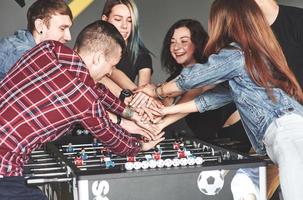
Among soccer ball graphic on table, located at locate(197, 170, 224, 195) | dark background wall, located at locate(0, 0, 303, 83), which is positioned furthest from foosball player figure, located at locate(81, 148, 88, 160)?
dark background wall, located at locate(0, 0, 303, 83)

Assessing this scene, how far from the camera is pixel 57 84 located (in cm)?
208

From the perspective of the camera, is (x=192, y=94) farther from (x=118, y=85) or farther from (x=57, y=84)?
(x=57, y=84)

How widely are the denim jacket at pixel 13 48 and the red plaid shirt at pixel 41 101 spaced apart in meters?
0.76

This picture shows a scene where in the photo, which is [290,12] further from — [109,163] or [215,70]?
[109,163]

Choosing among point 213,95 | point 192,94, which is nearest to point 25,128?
point 213,95

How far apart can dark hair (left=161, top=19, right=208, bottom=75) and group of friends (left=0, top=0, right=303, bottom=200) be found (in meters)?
0.29

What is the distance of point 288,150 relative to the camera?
2240 mm

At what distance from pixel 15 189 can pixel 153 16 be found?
119 inches

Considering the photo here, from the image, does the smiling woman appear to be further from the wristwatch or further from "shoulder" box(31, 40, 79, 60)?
"shoulder" box(31, 40, 79, 60)

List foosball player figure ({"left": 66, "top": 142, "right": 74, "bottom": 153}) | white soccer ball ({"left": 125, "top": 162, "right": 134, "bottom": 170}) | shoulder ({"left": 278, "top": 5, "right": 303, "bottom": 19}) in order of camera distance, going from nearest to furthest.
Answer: white soccer ball ({"left": 125, "top": 162, "right": 134, "bottom": 170}), foosball player figure ({"left": 66, "top": 142, "right": 74, "bottom": 153}), shoulder ({"left": 278, "top": 5, "right": 303, "bottom": 19})

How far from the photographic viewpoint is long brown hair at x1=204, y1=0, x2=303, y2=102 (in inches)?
94.3

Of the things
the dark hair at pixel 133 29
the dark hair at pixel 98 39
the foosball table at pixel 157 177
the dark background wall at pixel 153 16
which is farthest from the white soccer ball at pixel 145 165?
the dark background wall at pixel 153 16

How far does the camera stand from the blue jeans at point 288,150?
221 centimetres

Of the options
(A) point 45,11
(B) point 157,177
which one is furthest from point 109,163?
(A) point 45,11
